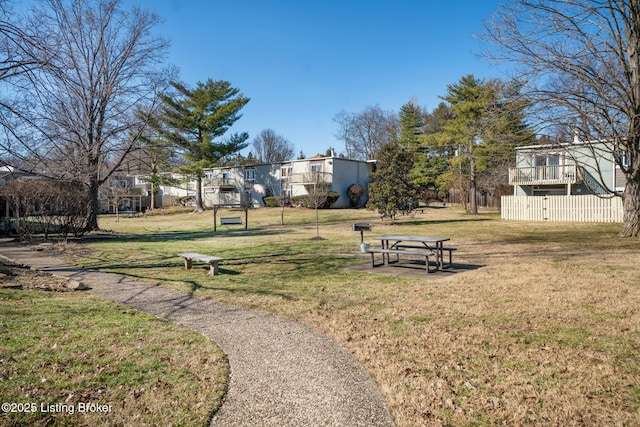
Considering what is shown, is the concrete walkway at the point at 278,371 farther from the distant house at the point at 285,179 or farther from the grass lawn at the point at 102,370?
the distant house at the point at 285,179

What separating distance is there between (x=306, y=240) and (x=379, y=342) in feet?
44.6

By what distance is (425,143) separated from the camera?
43562 millimetres

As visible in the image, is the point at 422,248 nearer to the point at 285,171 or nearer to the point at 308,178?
the point at 308,178

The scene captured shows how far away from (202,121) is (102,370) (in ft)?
157

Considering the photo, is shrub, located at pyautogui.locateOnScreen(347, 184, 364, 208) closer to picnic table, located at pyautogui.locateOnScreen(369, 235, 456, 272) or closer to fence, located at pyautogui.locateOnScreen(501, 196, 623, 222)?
fence, located at pyautogui.locateOnScreen(501, 196, 623, 222)

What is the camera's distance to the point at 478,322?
246 inches

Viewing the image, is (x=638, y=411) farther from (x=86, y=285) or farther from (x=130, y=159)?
(x=130, y=159)

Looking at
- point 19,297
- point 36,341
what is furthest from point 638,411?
point 19,297

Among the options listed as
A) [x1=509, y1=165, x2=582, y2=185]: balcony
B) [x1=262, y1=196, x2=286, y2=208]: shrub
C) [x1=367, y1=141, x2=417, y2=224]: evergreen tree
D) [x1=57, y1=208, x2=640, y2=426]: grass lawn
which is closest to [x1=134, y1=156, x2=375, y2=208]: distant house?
[x1=262, y1=196, x2=286, y2=208]: shrub

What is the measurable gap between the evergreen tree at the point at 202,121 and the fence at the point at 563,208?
32.8 meters

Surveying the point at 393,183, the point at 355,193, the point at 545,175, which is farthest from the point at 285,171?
the point at 545,175

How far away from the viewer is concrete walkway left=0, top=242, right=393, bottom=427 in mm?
3570

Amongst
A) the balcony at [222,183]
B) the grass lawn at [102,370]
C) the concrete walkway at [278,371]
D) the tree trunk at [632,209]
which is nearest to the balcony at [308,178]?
the balcony at [222,183]

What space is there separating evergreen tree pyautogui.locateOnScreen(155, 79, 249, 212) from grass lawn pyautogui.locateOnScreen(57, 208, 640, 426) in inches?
1388
